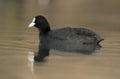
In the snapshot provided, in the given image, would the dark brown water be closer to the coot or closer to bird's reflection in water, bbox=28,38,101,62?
bird's reflection in water, bbox=28,38,101,62

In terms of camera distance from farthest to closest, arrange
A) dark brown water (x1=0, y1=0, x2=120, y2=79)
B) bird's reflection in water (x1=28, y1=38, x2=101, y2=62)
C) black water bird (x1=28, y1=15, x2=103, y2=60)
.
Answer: black water bird (x1=28, y1=15, x2=103, y2=60) < bird's reflection in water (x1=28, y1=38, x2=101, y2=62) < dark brown water (x1=0, y1=0, x2=120, y2=79)

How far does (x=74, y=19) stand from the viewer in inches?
853

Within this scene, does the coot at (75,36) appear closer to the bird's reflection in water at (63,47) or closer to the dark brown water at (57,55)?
the bird's reflection in water at (63,47)

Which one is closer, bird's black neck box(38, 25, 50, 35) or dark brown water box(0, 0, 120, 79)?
dark brown water box(0, 0, 120, 79)

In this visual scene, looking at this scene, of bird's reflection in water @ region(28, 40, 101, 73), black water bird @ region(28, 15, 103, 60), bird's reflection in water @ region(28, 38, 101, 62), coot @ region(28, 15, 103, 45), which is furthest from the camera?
coot @ region(28, 15, 103, 45)

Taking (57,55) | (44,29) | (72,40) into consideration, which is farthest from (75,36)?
(57,55)

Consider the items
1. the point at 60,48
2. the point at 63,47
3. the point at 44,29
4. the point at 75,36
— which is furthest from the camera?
the point at 44,29

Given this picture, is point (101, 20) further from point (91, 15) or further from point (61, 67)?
point (61, 67)

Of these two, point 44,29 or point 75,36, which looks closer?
point 75,36

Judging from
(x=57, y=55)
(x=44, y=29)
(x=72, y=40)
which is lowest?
(x=57, y=55)

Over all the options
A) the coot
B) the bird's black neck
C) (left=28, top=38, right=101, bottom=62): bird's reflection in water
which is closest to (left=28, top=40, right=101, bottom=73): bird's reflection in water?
(left=28, top=38, right=101, bottom=62): bird's reflection in water

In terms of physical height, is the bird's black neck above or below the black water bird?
above

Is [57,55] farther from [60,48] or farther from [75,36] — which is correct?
[75,36]

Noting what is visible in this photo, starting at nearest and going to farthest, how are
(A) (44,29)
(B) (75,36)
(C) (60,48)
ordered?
(C) (60,48)
(B) (75,36)
(A) (44,29)
